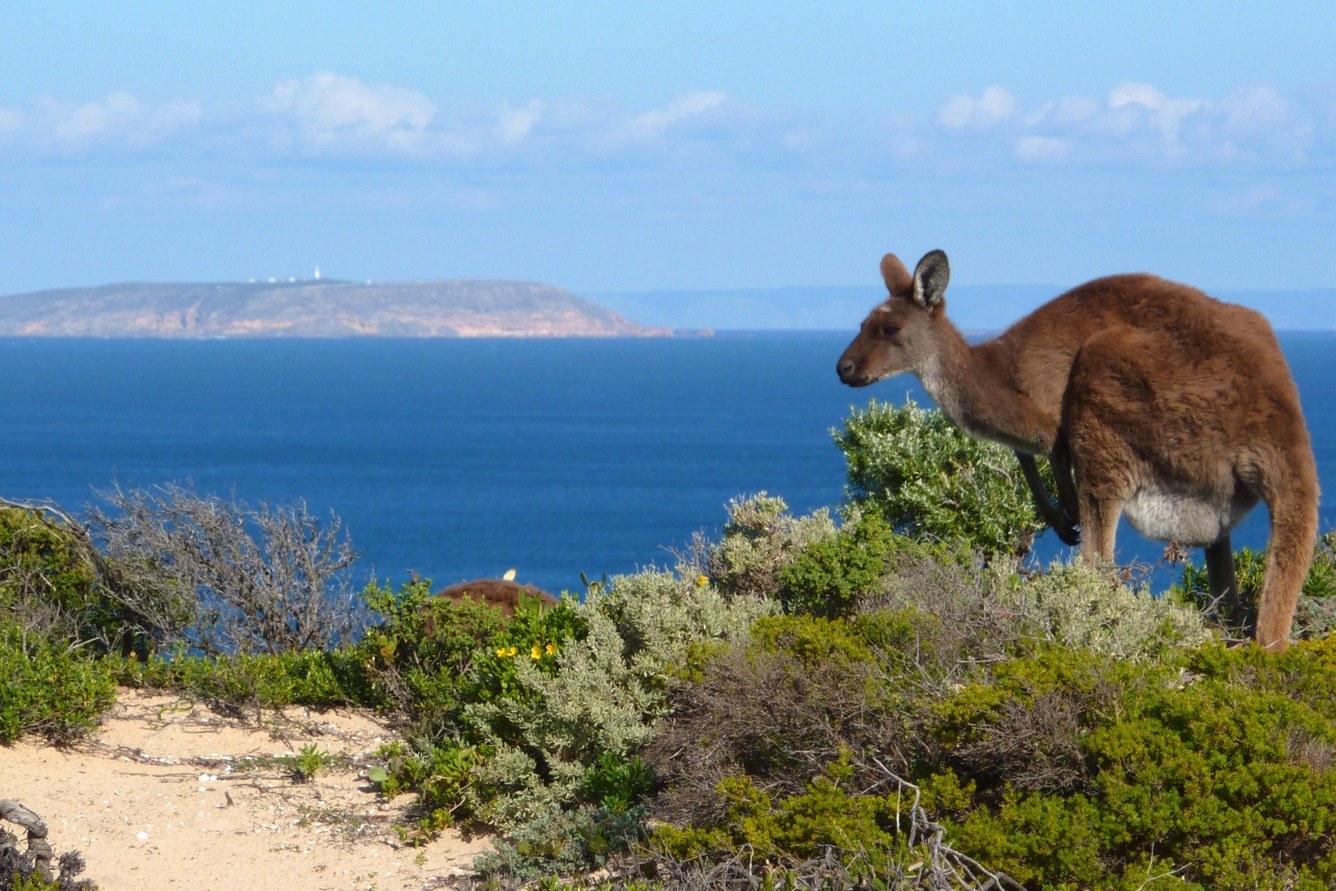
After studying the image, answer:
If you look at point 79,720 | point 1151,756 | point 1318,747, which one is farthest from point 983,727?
point 79,720

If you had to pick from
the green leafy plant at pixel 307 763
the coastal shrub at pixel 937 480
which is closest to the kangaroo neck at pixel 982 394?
the coastal shrub at pixel 937 480

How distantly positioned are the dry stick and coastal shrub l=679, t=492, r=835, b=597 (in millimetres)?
3957

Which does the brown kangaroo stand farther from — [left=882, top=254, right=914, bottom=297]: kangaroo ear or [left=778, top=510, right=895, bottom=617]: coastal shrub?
[left=778, top=510, right=895, bottom=617]: coastal shrub

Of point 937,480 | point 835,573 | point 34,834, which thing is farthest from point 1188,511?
point 34,834

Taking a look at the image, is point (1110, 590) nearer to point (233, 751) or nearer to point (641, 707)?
point (641, 707)

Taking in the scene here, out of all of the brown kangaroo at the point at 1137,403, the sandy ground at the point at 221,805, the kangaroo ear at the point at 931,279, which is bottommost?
the sandy ground at the point at 221,805

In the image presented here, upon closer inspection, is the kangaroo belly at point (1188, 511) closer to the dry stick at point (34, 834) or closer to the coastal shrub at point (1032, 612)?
the coastal shrub at point (1032, 612)

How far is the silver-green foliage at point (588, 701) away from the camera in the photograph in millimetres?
7574

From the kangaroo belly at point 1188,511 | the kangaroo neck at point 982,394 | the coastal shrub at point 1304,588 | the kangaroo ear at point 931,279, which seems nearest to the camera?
the kangaroo belly at point 1188,511

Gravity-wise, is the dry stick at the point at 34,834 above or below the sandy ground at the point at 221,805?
above

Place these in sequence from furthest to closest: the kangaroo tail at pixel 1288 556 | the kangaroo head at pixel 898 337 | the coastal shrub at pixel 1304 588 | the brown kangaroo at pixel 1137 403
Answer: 1. the coastal shrub at pixel 1304 588
2. the kangaroo head at pixel 898 337
3. the brown kangaroo at pixel 1137 403
4. the kangaroo tail at pixel 1288 556

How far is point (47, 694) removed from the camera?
859 cm

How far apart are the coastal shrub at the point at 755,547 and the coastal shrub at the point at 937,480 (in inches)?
100

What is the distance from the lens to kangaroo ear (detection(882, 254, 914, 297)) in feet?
30.8
